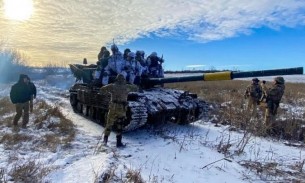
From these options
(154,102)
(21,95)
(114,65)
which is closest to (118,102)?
(154,102)

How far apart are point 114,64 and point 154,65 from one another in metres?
2.75

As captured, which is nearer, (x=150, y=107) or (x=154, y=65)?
(x=150, y=107)

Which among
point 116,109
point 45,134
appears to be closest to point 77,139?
point 45,134

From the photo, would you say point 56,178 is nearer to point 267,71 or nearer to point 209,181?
point 209,181

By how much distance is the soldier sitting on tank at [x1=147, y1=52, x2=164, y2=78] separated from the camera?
1204cm

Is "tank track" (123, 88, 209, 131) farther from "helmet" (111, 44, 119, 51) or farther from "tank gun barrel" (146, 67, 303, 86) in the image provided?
"helmet" (111, 44, 119, 51)

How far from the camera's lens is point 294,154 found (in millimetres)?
6652

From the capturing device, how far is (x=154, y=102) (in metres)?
8.17

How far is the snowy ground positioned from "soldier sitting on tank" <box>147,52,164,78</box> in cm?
435

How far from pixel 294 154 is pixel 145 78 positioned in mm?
5579

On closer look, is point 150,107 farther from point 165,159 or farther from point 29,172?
point 29,172

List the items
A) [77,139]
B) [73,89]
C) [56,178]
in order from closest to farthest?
[56,178] → [77,139] → [73,89]

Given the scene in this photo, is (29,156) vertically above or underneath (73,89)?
underneath

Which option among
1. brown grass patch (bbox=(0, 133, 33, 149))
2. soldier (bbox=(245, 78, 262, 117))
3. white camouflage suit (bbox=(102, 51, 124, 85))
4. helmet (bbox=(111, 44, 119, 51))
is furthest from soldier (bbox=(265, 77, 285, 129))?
brown grass patch (bbox=(0, 133, 33, 149))
